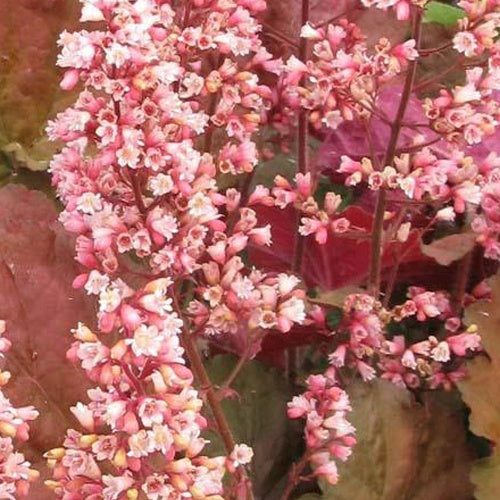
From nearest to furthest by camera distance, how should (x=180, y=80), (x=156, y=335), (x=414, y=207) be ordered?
(x=156, y=335), (x=180, y=80), (x=414, y=207)

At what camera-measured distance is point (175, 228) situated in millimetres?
821

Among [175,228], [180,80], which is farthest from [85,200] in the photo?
[180,80]

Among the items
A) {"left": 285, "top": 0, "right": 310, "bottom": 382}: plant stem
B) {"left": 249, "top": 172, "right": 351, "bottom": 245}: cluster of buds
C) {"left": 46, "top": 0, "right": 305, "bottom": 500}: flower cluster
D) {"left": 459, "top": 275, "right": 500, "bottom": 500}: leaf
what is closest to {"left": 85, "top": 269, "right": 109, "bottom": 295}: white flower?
{"left": 46, "top": 0, "right": 305, "bottom": 500}: flower cluster

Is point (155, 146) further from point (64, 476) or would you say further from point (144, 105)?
point (64, 476)

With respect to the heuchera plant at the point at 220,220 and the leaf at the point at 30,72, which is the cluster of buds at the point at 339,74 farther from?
the leaf at the point at 30,72

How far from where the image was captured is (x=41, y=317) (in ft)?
3.70

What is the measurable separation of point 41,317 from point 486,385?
1.61 feet

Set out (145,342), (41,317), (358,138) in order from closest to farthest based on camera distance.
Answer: (145,342) → (41,317) → (358,138)

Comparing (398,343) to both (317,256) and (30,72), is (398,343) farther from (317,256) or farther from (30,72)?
(30,72)

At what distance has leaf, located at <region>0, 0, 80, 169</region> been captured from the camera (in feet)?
4.61

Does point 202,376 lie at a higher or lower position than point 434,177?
lower

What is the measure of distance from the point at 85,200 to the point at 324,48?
12.1 inches

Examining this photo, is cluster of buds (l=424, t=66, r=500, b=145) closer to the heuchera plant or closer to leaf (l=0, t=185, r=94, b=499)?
the heuchera plant

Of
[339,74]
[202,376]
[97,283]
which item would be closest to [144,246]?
[97,283]
